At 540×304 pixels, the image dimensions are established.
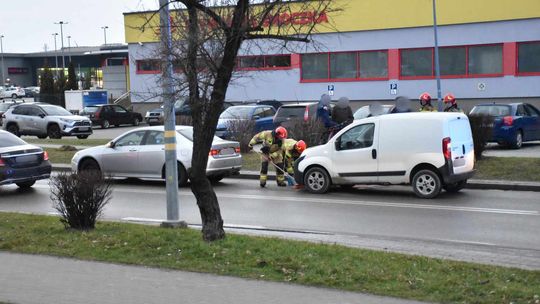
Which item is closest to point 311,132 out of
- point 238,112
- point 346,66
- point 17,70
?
point 238,112

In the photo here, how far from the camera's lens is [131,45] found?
49750 millimetres

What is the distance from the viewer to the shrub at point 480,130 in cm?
1733

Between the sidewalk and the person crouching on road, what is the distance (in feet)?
28.1

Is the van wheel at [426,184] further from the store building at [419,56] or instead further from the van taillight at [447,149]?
the store building at [419,56]

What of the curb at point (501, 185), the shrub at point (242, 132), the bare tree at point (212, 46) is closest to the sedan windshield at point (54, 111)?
the shrub at point (242, 132)

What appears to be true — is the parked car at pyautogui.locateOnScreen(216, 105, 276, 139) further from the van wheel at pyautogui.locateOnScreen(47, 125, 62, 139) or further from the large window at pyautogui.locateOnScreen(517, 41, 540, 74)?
the large window at pyautogui.locateOnScreen(517, 41, 540, 74)

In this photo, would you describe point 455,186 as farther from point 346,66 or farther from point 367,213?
point 346,66

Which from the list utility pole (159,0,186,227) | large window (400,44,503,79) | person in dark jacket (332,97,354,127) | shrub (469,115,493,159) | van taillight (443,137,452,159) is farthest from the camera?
large window (400,44,503,79)

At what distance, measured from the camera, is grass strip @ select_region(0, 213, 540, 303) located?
20.2ft

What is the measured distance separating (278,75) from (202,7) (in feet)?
121

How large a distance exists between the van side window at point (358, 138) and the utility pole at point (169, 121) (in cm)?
563

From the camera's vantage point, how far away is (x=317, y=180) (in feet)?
48.7

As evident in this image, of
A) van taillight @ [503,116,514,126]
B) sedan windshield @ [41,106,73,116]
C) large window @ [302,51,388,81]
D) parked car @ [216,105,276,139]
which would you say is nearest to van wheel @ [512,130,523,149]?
van taillight @ [503,116,514,126]

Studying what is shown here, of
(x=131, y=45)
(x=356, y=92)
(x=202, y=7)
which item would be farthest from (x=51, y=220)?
(x=131, y=45)
